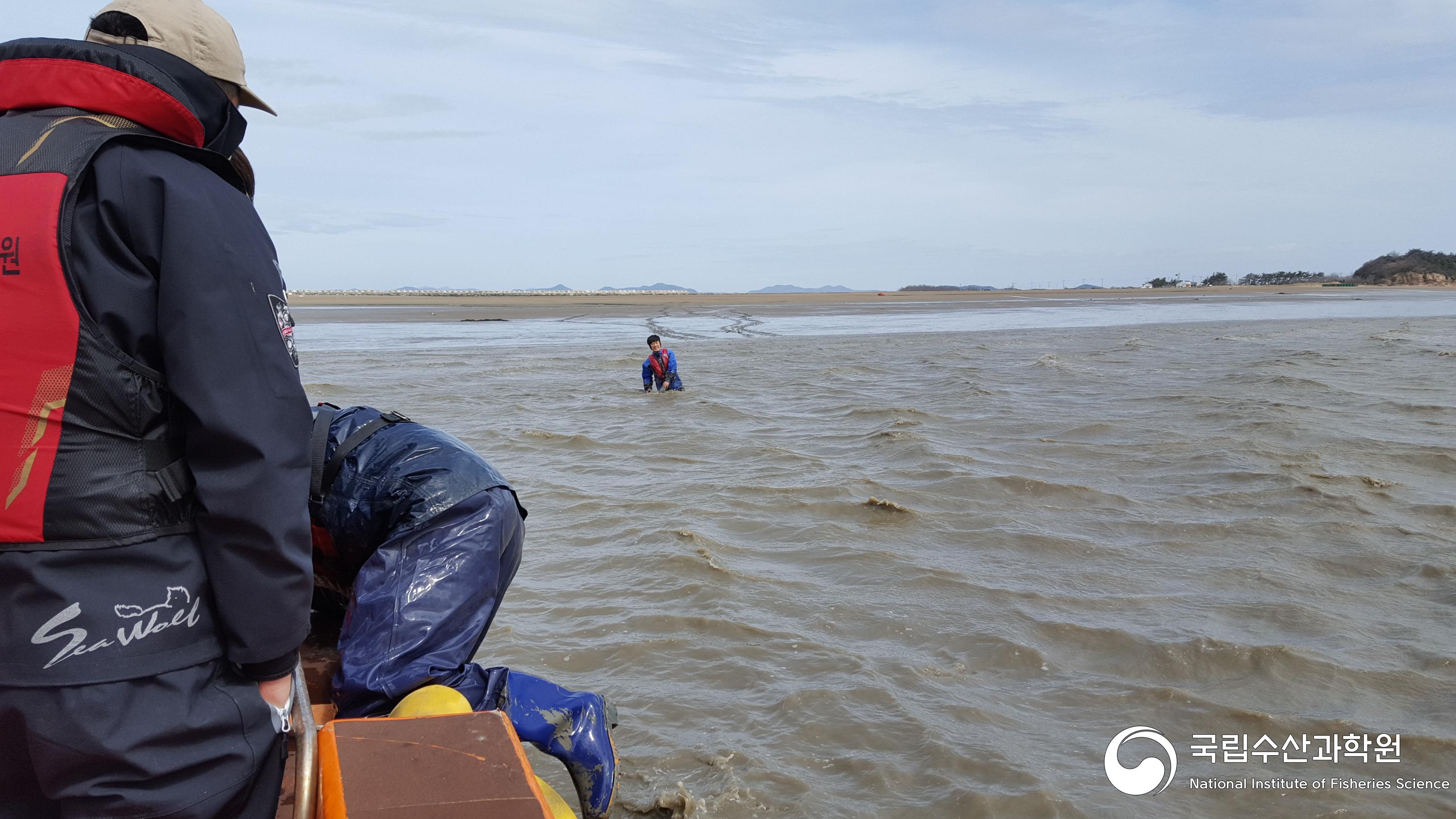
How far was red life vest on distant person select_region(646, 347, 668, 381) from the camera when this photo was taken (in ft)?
43.3

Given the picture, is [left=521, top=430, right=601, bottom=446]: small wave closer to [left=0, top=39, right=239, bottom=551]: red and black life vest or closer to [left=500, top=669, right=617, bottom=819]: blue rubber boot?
[left=500, top=669, right=617, bottom=819]: blue rubber boot

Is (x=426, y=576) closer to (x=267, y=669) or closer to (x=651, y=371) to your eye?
(x=267, y=669)

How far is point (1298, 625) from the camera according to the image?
14.2 feet

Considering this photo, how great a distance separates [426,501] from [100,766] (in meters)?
1.10

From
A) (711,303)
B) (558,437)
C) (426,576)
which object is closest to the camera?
(426,576)

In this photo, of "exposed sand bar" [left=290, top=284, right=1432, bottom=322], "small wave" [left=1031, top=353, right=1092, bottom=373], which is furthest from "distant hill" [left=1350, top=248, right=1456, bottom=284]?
"small wave" [left=1031, top=353, right=1092, bottom=373]

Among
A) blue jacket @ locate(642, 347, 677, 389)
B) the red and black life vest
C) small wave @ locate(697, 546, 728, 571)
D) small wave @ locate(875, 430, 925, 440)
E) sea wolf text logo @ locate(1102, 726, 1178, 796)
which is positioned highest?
the red and black life vest

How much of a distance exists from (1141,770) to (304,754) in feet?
8.90

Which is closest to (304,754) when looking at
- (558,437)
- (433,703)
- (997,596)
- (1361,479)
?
(433,703)

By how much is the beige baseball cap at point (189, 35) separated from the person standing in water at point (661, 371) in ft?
36.7

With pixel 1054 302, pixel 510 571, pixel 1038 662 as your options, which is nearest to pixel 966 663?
pixel 1038 662

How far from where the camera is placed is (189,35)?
1.83 metres

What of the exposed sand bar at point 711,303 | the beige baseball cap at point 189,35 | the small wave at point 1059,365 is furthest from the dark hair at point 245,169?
the exposed sand bar at point 711,303

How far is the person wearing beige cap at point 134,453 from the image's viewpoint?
5.08ft
